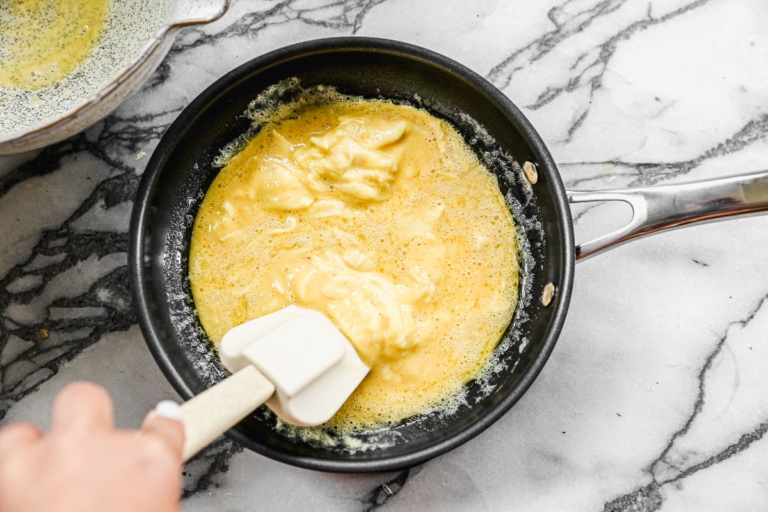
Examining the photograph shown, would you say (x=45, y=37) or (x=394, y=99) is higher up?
(x=45, y=37)

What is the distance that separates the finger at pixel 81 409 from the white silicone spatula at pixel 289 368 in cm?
22

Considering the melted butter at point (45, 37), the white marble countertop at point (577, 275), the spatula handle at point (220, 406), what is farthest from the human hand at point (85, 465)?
the melted butter at point (45, 37)

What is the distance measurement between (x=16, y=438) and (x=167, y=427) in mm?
157

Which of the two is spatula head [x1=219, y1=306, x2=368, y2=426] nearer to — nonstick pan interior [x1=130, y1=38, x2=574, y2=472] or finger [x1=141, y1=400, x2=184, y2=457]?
nonstick pan interior [x1=130, y1=38, x2=574, y2=472]

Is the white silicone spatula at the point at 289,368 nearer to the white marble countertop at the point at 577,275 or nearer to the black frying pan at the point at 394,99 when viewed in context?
the black frying pan at the point at 394,99

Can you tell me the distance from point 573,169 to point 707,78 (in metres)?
0.40

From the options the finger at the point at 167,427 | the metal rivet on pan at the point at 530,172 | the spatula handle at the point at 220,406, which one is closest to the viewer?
the finger at the point at 167,427

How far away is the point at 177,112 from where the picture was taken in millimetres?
1496

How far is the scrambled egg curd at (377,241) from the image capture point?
4.44 ft

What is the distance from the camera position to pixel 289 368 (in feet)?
3.63

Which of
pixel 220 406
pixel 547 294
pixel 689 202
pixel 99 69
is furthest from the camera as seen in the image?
pixel 99 69

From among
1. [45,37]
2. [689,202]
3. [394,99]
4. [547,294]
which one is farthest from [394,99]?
→ [45,37]

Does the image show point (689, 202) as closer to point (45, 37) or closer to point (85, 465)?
point (85, 465)

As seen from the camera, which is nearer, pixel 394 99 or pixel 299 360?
pixel 299 360
